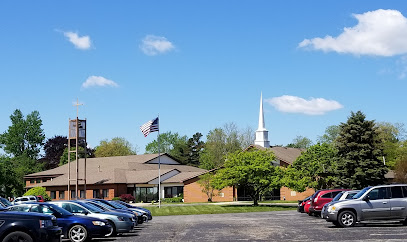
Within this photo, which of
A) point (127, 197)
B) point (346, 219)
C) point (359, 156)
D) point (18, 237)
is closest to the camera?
point (18, 237)

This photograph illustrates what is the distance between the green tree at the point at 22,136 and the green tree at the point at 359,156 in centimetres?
7851

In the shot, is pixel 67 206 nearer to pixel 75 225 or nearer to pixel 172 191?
pixel 75 225

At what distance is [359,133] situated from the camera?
54.4 meters

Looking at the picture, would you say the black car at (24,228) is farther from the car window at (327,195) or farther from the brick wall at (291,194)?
the brick wall at (291,194)

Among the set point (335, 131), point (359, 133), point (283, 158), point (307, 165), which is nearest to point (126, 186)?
point (283, 158)

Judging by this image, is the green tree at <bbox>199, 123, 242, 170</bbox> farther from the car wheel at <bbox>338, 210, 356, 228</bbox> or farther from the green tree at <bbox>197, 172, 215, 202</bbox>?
the car wheel at <bbox>338, 210, 356, 228</bbox>

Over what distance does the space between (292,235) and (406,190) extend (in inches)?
233

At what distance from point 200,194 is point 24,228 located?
54676 millimetres

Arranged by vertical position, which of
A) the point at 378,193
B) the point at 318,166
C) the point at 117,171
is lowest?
the point at 378,193

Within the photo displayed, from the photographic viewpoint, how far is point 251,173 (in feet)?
160

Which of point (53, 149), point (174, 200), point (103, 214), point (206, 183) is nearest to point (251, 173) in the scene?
point (206, 183)

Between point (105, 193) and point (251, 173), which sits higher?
point (251, 173)

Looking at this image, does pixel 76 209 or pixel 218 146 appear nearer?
pixel 76 209

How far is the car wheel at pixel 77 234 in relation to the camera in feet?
60.3
